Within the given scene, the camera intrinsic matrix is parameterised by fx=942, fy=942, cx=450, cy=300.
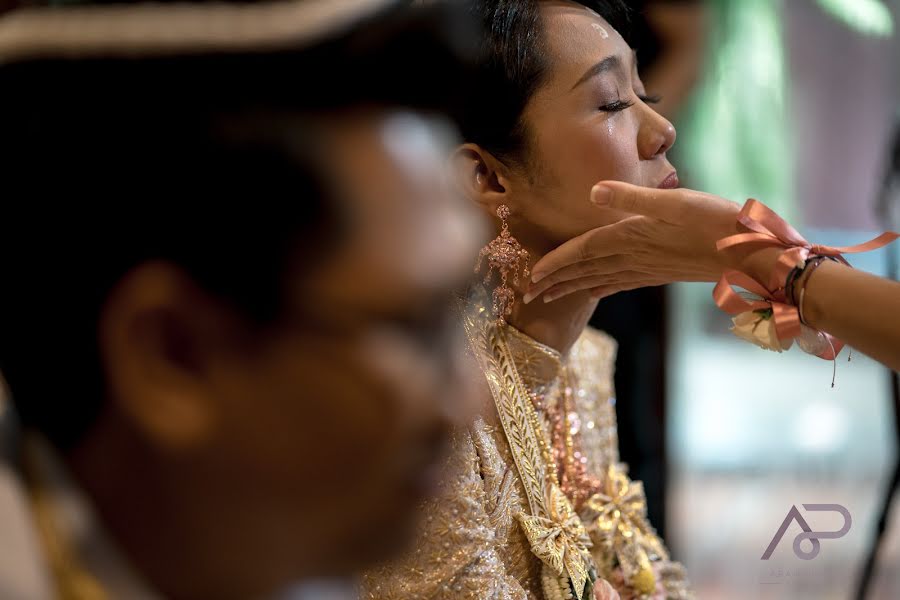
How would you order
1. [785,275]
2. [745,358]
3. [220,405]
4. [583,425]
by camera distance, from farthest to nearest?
[745,358]
[583,425]
[785,275]
[220,405]

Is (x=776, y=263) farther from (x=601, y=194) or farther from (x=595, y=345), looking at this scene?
(x=595, y=345)

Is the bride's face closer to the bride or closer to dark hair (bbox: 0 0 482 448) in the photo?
the bride

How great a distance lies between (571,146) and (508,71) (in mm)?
116

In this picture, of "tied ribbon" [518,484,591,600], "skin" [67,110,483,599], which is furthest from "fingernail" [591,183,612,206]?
"skin" [67,110,483,599]

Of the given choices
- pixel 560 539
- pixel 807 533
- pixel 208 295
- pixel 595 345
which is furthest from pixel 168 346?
pixel 595 345

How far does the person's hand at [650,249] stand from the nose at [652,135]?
0.32 ft

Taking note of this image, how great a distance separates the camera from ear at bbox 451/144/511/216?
1.13 m

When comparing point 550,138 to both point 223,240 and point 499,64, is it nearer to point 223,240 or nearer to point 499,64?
point 499,64

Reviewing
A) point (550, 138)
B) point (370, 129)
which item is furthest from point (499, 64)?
point (370, 129)

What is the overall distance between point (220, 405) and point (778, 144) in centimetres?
194

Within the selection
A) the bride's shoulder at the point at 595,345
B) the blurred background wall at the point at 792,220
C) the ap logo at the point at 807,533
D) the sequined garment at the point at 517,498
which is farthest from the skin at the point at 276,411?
the blurred background wall at the point at 792,220

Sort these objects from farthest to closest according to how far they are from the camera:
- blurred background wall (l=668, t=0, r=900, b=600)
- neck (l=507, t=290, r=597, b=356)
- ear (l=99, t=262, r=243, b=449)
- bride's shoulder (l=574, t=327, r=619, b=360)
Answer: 1. blurred background wall (l=668, t=0, r=900, b=600)
2. bride's shoulder (l=574, t=327, r=619, b=360)
3. neck (l=507, t=290, r=597, b=356)
4. ear (l=99, t=262, r=243, b=449)

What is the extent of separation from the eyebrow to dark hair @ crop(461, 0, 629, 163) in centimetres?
5

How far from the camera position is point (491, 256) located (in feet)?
3.77
